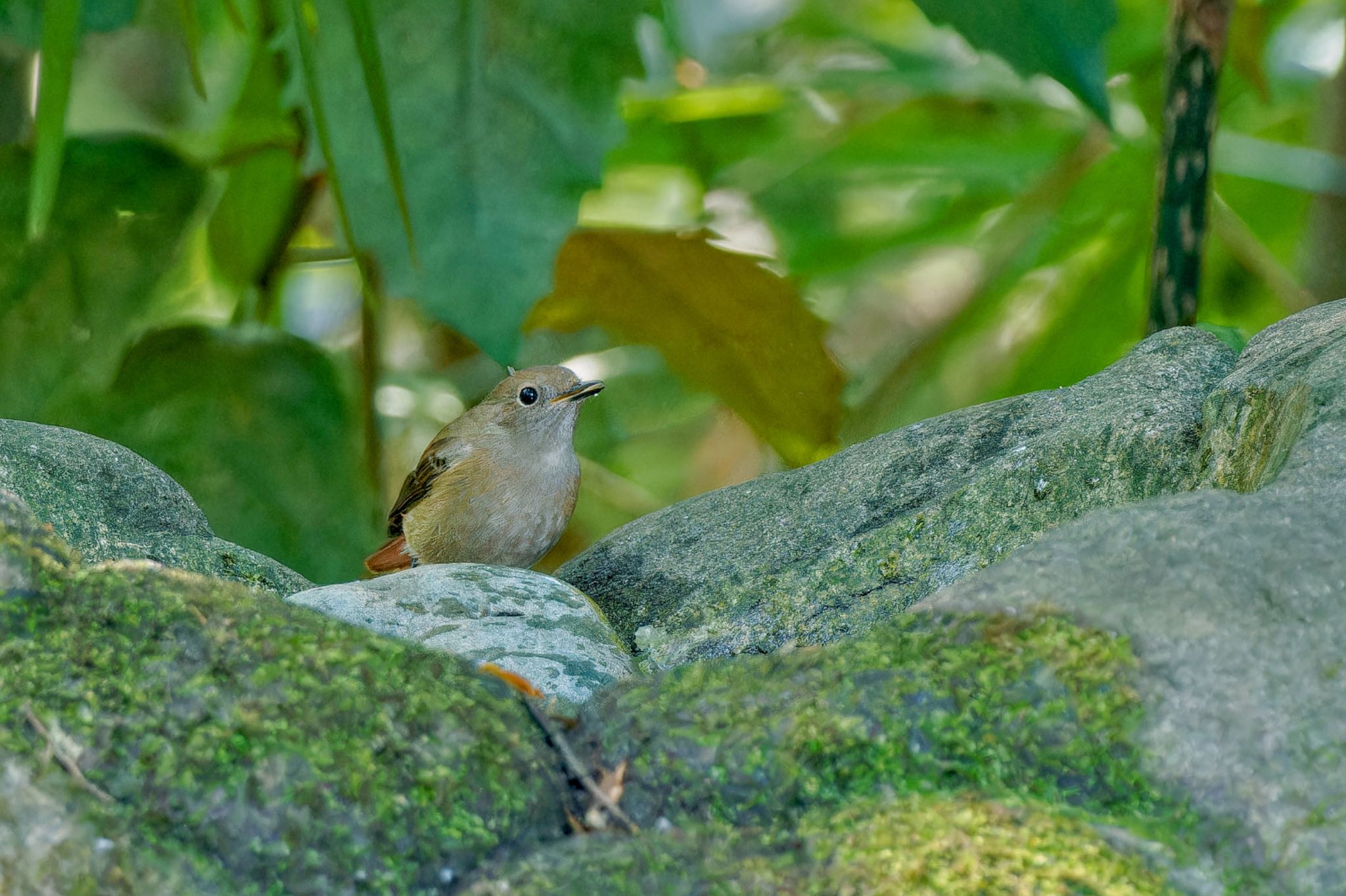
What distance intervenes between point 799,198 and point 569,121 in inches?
61.2

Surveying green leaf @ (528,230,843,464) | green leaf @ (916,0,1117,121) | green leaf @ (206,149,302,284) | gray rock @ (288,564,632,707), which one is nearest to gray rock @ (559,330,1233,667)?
gray rock @ (288,564,632,707)

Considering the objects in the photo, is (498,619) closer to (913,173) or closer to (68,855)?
(68,855)

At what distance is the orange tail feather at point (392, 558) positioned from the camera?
371 cm

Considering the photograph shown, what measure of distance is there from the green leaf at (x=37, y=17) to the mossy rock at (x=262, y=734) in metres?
1.61

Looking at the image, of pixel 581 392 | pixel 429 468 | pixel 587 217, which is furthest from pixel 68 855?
pixel 587 217

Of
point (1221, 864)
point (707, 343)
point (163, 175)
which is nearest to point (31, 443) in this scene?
point (163, 175)

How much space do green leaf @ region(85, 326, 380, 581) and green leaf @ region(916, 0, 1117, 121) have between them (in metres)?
1.59

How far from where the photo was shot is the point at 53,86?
189 cm

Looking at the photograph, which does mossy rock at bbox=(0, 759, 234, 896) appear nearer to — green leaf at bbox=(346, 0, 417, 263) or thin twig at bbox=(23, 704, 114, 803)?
thin twig at bbox=(23, 704, 114, 803)

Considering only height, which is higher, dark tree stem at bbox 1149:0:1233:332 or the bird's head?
dark tree stem at bbox 1149:0:1233:332

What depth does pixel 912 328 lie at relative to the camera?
459 cm

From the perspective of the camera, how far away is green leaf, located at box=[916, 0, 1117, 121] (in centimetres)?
213

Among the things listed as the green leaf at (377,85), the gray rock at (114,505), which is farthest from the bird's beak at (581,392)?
the green leaf at (377,85)

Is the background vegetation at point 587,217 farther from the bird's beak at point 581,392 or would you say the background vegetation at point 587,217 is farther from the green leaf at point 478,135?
the bird's beak at point 581,392
